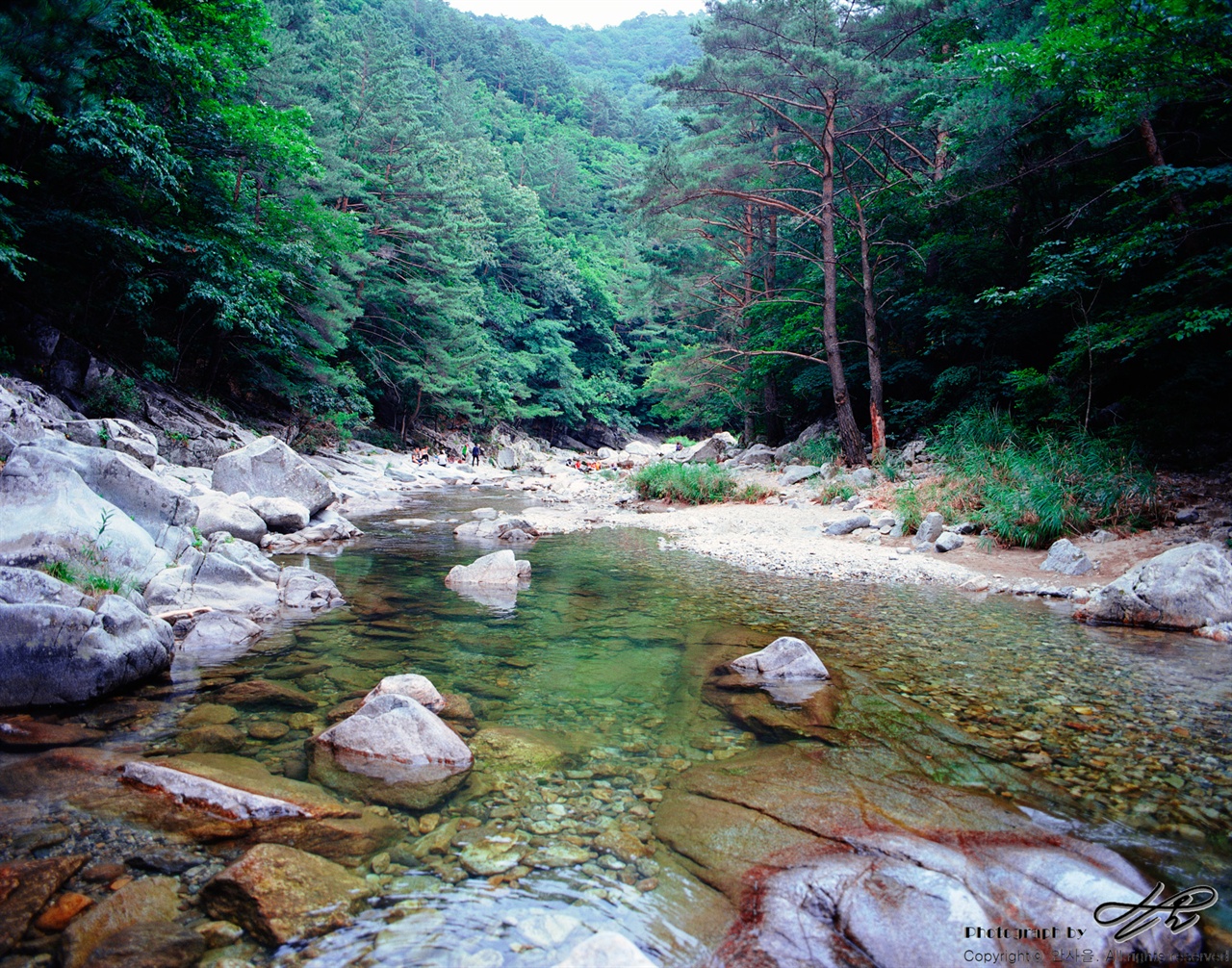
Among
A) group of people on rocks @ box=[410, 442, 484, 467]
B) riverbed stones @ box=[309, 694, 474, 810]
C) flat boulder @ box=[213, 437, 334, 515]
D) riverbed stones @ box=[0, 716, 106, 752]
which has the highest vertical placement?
riverbed stones @ box=[309, 694, 474, 810]

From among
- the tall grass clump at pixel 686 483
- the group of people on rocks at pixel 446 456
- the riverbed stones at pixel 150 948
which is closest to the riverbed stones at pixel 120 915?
the riverbed stones at pixel 150 948

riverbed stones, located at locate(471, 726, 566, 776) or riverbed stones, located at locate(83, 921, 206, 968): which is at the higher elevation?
riverbed stones, located at locate(83, 921, 206, 968)

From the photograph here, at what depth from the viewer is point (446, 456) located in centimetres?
2717

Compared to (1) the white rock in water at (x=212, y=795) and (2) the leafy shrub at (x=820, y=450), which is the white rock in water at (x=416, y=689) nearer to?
(1) the white rock in water at (x=212, y=795)

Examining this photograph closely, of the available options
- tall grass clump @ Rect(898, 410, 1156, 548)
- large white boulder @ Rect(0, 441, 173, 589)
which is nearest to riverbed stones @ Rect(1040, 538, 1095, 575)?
tall grass clump @ Rect(898, 410, 1156, 548)

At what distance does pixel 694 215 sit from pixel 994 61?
7587 mm

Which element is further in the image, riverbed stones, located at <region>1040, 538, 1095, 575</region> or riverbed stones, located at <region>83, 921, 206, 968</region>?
riverbed stones, located at <region>1040, 538, 1095, 575</region>

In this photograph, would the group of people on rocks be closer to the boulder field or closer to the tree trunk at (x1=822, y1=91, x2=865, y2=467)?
the tree trunk at (x1=822, y1=91, x2=865, y2=467)

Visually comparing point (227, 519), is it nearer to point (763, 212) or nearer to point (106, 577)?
point (106, 577)

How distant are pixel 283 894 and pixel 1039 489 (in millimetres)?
8015

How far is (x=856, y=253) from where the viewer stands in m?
15.2

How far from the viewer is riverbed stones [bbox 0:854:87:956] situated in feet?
5.13

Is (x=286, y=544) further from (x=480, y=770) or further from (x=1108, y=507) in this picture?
(x=1108, y=507)

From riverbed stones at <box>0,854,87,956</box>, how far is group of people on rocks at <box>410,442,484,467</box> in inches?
901
